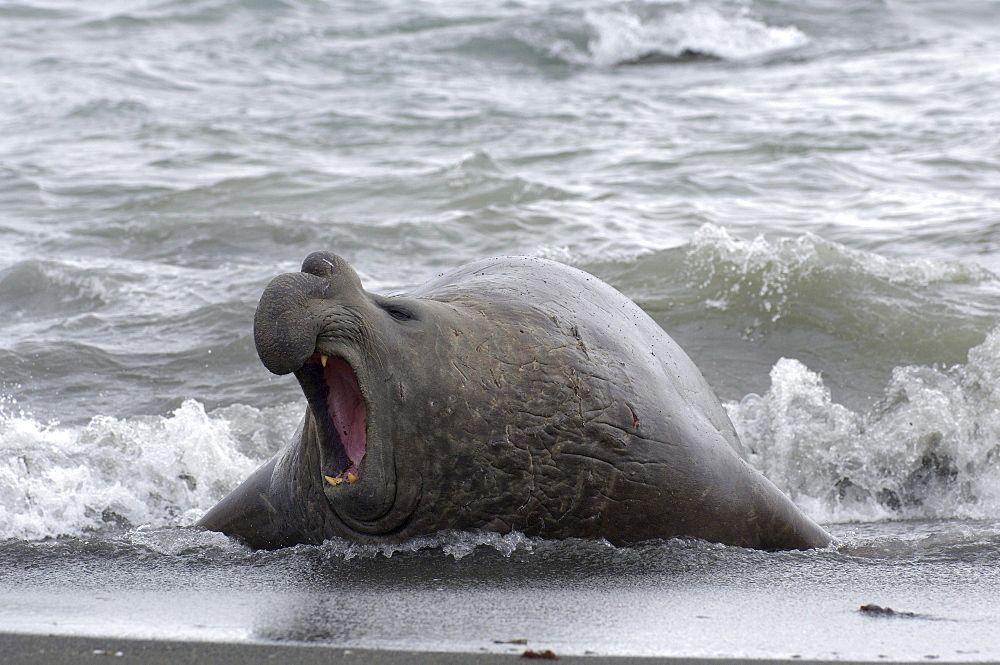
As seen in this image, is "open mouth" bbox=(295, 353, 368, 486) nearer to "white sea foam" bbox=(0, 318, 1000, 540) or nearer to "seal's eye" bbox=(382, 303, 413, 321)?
"seal's eye" bbox=(382, 303, 413, 321)

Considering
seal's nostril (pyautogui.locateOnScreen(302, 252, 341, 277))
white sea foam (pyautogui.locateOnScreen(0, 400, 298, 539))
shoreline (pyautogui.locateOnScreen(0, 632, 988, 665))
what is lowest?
white sea foam (pyautogui.locateOnScreen(0, 400, 298, 539))

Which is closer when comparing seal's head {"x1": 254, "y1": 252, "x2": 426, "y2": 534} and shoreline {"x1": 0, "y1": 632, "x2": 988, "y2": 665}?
shoreline {"x1": 0, "y1": 632, "x2": 988, "y2": 665}

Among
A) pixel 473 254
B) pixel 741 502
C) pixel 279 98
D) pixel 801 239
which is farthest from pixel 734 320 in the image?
pixel 279 98

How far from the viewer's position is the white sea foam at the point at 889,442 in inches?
201

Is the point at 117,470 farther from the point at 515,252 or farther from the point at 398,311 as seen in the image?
the point at 515,252

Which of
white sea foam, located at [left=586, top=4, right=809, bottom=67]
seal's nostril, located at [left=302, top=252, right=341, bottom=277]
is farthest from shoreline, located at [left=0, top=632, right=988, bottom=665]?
white sea foam, located at [left=586, top=4, right=809, bottom=67]

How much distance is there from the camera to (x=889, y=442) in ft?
17.9

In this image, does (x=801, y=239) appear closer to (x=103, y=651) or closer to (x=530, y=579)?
(x=530, y=579)

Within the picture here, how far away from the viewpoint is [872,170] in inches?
450

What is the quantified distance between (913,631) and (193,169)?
407 inches

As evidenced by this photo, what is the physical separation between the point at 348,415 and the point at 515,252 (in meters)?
5.59

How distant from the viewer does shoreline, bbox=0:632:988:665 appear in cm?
277

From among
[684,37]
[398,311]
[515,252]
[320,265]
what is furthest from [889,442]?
[684,37]

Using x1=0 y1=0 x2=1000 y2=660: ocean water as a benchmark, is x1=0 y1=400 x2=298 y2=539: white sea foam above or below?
below
